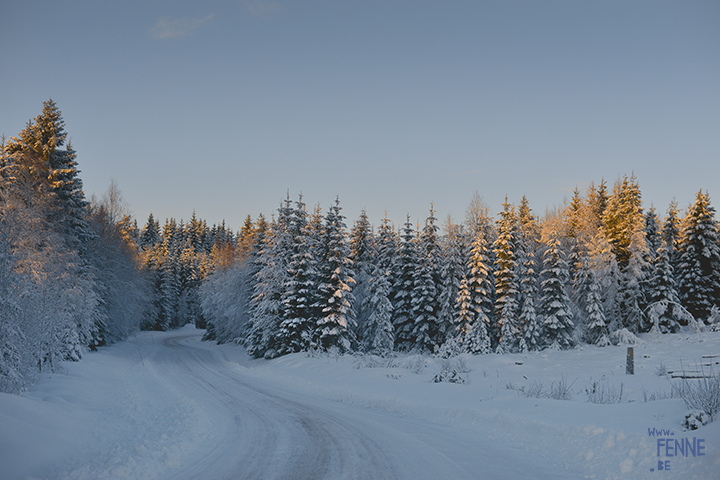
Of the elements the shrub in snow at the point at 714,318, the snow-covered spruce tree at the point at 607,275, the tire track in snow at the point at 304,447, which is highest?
the snow-covered spruce tree at the point at 607,275

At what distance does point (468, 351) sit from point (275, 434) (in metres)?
25.3

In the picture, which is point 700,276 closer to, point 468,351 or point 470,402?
point 468,351

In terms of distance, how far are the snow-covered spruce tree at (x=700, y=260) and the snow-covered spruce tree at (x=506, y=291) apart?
1441 centimetres

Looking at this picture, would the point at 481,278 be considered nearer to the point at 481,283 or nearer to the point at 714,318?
the point at 481,283

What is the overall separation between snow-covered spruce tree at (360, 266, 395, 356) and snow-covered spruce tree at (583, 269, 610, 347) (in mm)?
16214

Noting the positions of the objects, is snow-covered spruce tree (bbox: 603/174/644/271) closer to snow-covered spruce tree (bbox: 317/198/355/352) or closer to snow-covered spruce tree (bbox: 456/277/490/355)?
snow-covered spruce tree (bbox: 456/277/490/355)

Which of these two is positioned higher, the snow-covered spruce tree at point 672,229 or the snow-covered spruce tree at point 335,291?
the snow-covered spruce tree at point 672,229

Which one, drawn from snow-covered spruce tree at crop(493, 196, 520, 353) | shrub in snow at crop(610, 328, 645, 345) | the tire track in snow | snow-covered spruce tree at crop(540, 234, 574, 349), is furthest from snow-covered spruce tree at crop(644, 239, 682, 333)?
the tire track in snow

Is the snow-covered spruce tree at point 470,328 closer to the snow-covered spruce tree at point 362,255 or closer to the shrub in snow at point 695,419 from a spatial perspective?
the snow-covered spruce tree at point 362,255

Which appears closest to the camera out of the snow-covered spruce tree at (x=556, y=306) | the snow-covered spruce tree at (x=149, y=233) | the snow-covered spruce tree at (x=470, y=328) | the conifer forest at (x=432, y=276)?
the conifer forest at (x=432, y=276)

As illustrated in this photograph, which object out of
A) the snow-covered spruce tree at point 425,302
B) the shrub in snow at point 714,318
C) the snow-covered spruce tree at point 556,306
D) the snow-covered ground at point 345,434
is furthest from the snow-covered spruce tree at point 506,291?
the snow-covered ground at point 345,434

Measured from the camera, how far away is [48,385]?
12164 millimetres

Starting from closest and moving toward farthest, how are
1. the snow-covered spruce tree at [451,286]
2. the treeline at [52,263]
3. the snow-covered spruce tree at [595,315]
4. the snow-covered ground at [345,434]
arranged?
the snow-covered ground at [345,434] < the treeline at [52,263] < the snow-covered spruce tree at [595,315] < the snow-covered spruce tree at [451,286]

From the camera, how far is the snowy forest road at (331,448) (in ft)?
21.3
